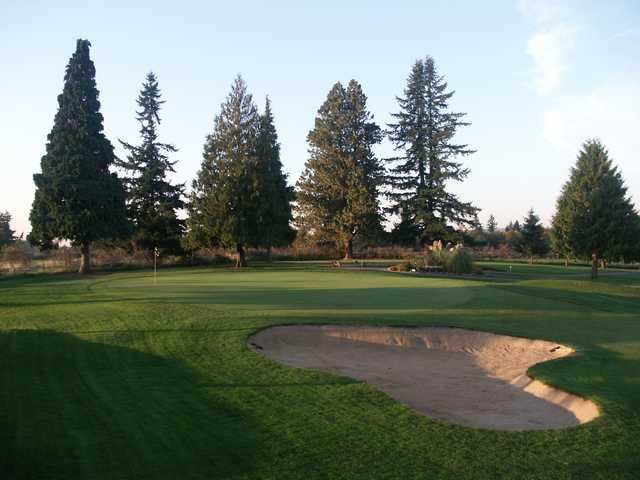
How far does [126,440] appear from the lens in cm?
584

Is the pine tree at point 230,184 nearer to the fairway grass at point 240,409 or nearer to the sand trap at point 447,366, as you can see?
the fairway grass at point 240,409

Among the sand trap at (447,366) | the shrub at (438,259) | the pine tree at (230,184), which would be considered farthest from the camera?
the pine tree at (230,184)

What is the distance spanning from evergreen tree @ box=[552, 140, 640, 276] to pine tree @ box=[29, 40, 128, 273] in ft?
108

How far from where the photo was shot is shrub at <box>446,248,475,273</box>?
33.8 meters

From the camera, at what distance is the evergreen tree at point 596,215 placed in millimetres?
34844

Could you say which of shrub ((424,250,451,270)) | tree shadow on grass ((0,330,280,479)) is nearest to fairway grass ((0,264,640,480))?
tree shadow on grass ((0,330,280,479))

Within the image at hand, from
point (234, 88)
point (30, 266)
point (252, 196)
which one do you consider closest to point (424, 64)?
point (234, 88)

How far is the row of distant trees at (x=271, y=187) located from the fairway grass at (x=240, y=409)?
926 inches

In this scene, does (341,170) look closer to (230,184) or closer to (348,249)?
(348,249)

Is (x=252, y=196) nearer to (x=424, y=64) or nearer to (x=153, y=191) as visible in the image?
(x=153, y=191)

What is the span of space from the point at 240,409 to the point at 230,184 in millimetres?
36183

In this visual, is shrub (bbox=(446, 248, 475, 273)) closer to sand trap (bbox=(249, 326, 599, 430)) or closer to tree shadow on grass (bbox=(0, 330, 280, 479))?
sand trap (bbox=(249, 326, 599, 430))

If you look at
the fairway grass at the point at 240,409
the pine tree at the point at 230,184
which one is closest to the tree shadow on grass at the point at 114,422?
the fairway grass at the point at 240,409

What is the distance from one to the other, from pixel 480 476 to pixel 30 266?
37966 mm
